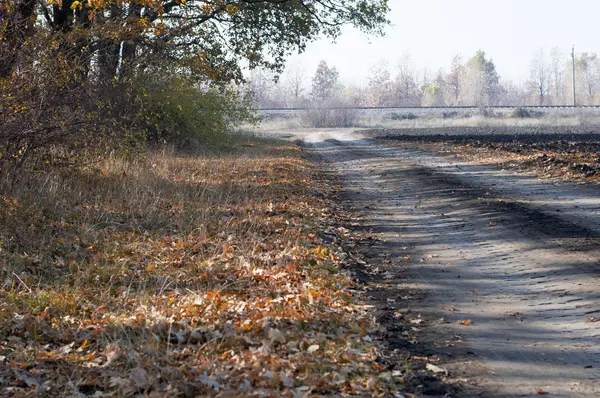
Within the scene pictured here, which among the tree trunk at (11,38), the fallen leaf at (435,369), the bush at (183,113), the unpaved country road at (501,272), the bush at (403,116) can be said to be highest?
the tree trunk at (11,38)

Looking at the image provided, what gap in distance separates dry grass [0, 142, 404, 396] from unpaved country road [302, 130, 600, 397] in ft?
2.42

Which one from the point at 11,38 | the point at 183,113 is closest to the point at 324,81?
the point at 183,113

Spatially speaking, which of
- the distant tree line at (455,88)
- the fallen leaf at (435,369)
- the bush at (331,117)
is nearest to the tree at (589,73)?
the distant tree line at (455,88)

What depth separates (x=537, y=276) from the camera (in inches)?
334

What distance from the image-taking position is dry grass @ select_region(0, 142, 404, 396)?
5680 millimetres

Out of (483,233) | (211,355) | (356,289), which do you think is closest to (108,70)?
(483,233)

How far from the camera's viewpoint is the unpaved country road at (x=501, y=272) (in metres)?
5.84

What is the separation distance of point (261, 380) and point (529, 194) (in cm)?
1048

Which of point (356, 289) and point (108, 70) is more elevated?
point (108, 70)

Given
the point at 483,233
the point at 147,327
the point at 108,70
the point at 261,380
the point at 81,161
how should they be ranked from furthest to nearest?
the point at 108,70 → the point at 81,161 → the point at 483,233 → the point at 147,327 → the point at 261,380

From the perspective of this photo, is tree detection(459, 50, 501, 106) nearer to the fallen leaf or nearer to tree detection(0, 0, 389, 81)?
tree detection(0, 0, 389, 81)

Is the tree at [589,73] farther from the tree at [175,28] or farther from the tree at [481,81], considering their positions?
the tree at [175,28]

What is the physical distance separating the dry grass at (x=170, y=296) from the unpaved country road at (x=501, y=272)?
2.42ft

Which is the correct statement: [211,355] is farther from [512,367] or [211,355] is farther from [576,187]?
[576,187]
